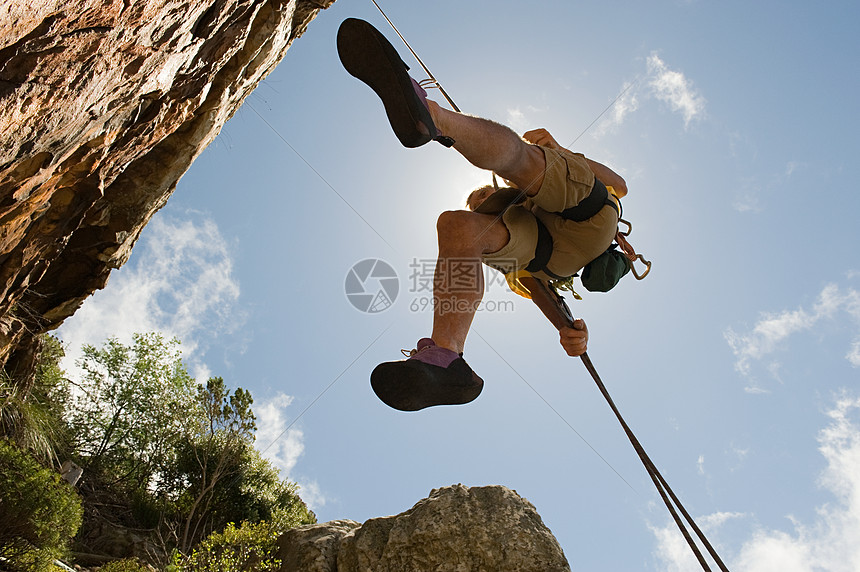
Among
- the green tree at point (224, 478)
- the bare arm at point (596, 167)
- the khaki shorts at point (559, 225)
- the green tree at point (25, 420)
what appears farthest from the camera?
the green tree at point (224, 478)

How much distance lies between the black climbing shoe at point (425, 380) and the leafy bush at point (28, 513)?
16.4 feet

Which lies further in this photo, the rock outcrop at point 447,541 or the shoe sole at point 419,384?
the rock outcrop at point 447,541

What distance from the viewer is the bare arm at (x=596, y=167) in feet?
8.90

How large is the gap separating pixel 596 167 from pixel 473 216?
900 mm

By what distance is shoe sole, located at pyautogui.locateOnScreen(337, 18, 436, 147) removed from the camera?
203cm

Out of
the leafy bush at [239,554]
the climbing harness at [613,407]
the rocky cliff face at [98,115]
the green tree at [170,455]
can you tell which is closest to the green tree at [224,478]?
the green tree at [170,455]

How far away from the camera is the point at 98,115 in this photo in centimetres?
206

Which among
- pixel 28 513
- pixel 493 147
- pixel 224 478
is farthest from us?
pixel 224 478

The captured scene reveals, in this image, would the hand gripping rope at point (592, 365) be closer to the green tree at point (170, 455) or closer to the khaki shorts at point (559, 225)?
the khaki shorts at point (559, 225)

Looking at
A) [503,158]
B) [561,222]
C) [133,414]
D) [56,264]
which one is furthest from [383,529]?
[133,414]

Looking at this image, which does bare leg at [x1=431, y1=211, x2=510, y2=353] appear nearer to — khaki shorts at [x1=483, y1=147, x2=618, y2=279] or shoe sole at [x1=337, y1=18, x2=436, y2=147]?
khaki shorts at [x1=483, y1=147, x2=618, y2=279]

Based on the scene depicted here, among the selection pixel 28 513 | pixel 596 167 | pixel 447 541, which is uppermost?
pixel 596 167

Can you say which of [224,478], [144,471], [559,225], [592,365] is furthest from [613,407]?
[144,471]

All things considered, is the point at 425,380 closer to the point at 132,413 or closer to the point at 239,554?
the point at 239,554
